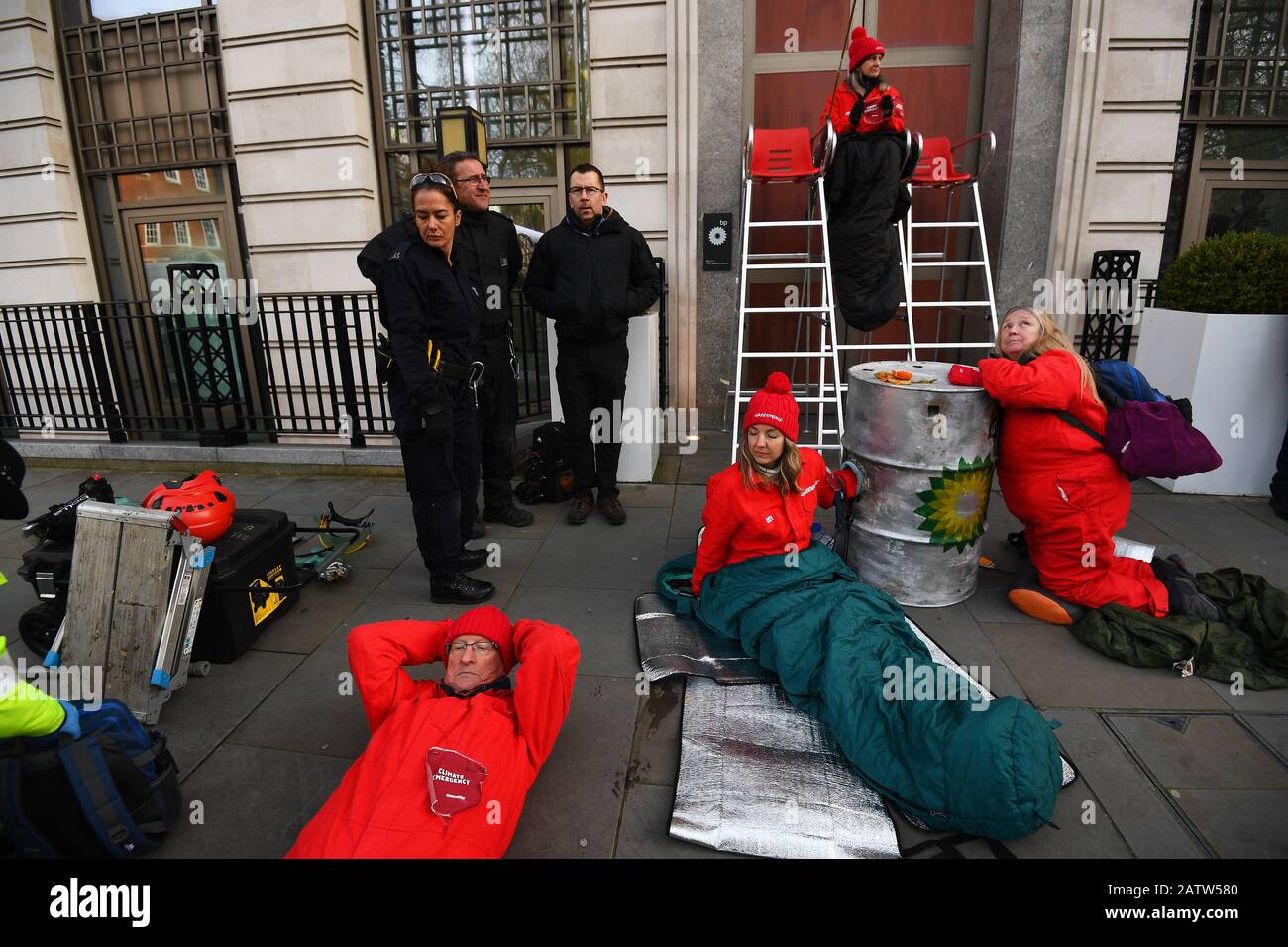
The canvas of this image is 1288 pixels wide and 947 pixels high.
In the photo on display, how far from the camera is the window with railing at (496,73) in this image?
761cm

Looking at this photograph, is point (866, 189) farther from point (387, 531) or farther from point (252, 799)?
point (252, 799)

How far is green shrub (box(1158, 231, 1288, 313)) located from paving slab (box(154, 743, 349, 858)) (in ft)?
21.8

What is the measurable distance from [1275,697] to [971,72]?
6.63 meters

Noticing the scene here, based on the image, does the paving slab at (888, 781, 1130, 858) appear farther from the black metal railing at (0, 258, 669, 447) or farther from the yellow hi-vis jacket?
the black metal railing at (0, 258, 669, 447)

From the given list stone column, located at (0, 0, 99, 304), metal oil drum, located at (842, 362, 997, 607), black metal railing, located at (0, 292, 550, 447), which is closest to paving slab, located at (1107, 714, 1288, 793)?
metal oil drum, located at (842, 362, 997, 607)

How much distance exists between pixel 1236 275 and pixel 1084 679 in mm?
3989

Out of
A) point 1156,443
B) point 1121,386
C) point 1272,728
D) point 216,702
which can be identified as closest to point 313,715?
point 216,702

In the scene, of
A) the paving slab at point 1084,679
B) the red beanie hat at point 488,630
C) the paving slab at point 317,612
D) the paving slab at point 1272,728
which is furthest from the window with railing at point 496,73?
the paving slab at point 1272,728

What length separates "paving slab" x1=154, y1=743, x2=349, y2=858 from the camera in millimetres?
2363

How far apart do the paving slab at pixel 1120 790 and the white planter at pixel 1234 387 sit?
337 cm

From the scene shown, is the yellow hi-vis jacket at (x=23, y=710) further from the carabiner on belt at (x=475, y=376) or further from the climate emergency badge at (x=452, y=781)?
the carabiner on belt at (x=475, y=376)

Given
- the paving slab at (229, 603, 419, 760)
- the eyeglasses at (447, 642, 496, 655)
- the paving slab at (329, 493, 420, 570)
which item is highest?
the eyeglasses at (447, 642, 496, 655)
